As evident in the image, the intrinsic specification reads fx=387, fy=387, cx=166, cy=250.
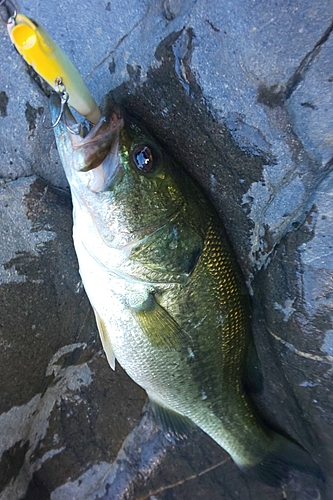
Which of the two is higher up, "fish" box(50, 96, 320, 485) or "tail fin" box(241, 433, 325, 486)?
"fish" box(50, 96, 320, 485)

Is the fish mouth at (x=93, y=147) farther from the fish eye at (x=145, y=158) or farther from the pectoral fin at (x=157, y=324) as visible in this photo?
the pectoral fin at (x=157, y=324)

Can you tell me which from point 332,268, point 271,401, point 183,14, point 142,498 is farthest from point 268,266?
point 142,498

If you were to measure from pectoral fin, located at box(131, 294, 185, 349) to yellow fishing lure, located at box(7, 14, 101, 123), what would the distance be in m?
0.94

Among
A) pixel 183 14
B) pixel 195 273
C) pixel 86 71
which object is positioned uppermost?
pixel 183 14

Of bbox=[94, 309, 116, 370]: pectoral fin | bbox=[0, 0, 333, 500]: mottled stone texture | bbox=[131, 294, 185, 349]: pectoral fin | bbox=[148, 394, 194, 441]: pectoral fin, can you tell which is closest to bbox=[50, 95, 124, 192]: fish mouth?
bbox=[0, 0, 333, 500]: mottled stone texture

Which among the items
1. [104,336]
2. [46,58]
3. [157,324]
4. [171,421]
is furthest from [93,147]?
[171,421]

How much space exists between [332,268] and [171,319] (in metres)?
0.82

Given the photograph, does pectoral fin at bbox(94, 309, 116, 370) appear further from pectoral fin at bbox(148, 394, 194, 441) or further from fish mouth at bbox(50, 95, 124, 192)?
fish mouth at bbox(50, 95, 124, 192)

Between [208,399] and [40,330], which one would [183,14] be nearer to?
[40,330]

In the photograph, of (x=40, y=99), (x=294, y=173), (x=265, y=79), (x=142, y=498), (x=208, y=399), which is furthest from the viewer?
(x=142, y=498)

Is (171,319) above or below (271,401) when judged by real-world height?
above

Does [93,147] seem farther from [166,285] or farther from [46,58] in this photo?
[166,285]

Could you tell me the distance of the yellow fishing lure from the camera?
117 centimetres

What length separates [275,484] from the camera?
2480 mm
